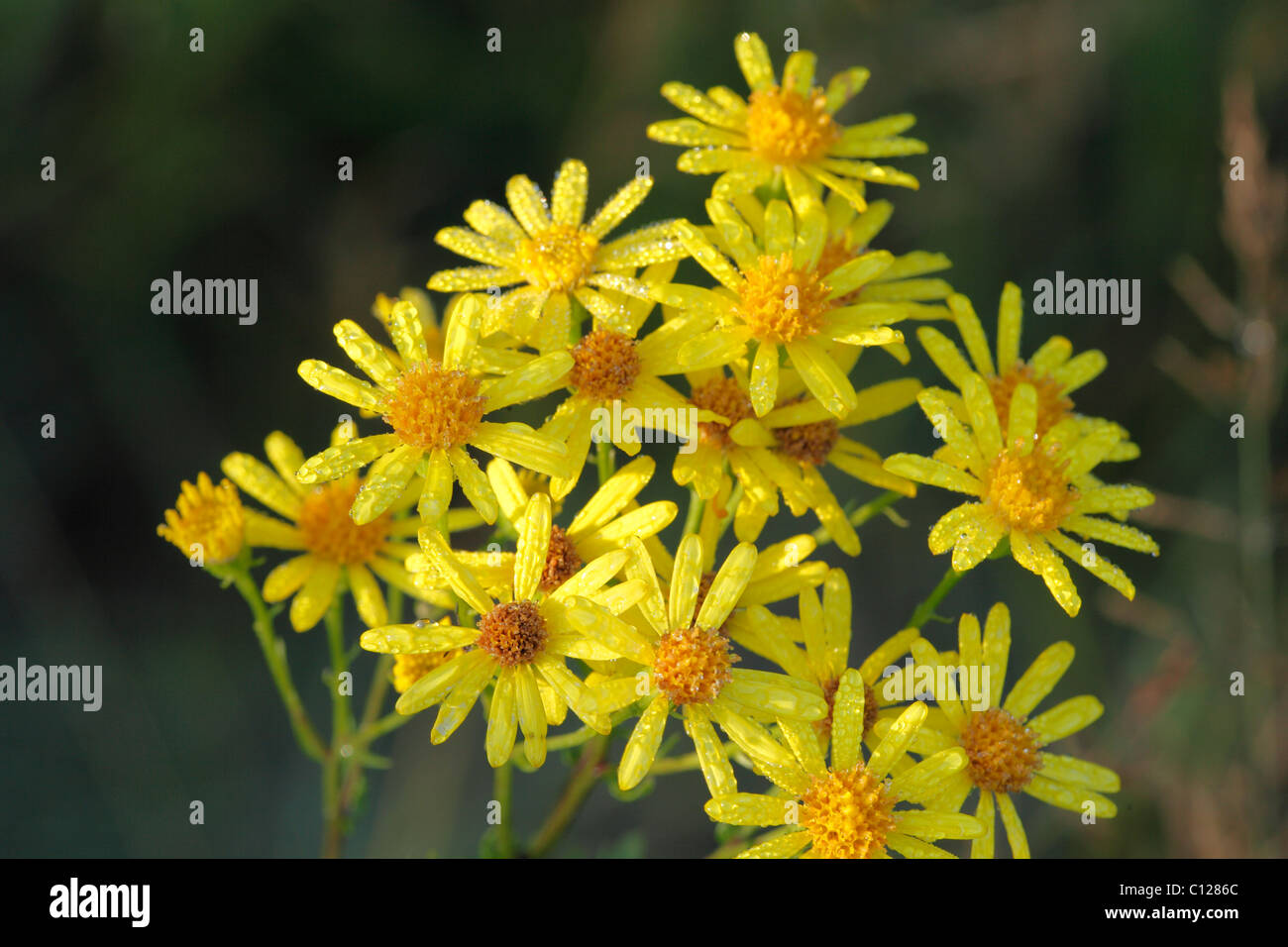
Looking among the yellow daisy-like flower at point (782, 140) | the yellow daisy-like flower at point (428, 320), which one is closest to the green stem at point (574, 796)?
the yellow daisy-like flower at point (428, 320)

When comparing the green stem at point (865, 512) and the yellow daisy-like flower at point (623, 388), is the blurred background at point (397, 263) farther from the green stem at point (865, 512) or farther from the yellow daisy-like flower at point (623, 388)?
the green stem at point (865, 512)

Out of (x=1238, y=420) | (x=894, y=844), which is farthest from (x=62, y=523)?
(x=1238, y=420)

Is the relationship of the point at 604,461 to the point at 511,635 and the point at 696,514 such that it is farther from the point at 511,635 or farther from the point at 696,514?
the point at 511,635

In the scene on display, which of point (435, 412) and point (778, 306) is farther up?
point (778, 306)

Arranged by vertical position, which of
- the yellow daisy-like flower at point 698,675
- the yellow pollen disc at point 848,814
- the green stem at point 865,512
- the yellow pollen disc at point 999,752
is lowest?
the yellow pollen disc at point 848,814

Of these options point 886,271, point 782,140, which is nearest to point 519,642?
point 886,271

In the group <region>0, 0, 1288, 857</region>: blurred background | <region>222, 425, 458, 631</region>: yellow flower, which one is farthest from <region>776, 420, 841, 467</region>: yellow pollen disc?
<region>0, 0, 1288, 857</region>: blurred background
